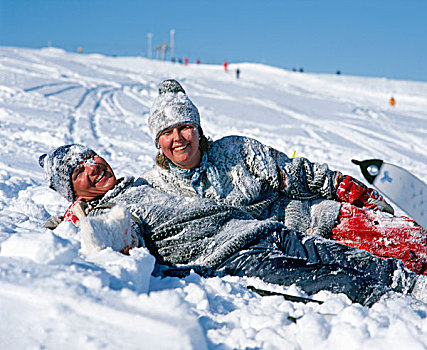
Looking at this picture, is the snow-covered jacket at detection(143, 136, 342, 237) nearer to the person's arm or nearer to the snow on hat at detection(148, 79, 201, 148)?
the person's arm

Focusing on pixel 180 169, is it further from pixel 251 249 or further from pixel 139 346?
pixel 139 346

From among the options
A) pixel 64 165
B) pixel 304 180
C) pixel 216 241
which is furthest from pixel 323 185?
pixel 64 165

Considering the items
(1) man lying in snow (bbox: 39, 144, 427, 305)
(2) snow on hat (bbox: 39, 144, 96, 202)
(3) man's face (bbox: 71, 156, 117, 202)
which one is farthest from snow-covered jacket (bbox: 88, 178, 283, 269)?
(2) snow on hat (bbox: 39, 144, 96, 202)

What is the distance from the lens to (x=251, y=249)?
2363 millimetres

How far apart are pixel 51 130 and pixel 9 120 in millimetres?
1039

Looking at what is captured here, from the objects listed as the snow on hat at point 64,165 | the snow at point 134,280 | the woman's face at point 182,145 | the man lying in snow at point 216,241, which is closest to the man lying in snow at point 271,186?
the woman's face at point 182,145

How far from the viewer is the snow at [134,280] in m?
1.42

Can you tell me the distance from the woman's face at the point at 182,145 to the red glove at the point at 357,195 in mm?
1076

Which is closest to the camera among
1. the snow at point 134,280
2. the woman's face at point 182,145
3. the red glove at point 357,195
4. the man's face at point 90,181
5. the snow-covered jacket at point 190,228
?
the snow at point 134,280

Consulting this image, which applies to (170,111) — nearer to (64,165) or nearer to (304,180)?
(64,165)

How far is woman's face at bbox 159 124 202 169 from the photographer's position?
2.92 m

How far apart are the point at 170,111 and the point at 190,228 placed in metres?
0.94

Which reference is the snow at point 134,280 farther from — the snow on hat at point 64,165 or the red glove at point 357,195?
the red glove at point 357,195

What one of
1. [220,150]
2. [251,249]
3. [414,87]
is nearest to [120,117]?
[220,150]
